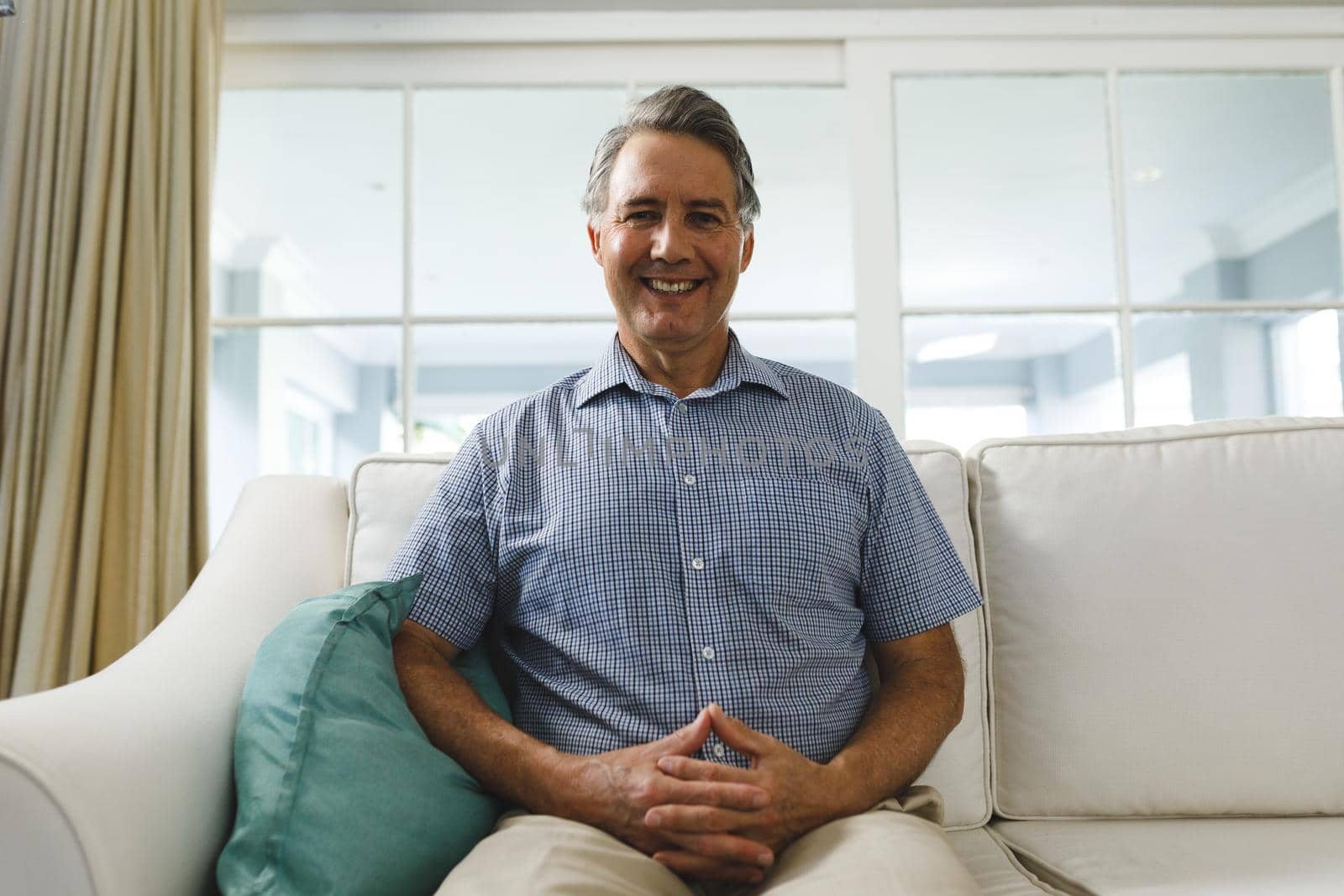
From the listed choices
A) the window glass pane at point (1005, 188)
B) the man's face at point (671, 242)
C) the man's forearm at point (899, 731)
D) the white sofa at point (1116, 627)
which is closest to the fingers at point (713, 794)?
the man's forearm at point (899, 731)

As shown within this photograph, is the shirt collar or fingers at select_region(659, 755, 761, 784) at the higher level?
the shirt collar

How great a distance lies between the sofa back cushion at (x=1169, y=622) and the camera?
4.57ft

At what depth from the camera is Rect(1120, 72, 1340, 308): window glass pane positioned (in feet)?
8.32

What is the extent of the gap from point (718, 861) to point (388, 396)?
1.63 m

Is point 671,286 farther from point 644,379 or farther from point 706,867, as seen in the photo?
point 706,867

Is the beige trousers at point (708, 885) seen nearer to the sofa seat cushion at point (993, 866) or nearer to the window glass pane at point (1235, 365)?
the sofa seat cushion at point (993, 866)

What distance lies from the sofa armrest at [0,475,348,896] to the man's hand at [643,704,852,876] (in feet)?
1.40

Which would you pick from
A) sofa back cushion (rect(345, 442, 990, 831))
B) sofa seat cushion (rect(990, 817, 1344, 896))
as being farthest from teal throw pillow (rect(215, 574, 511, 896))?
sofa seat cushion (rect(990, 817, 1344, 896))

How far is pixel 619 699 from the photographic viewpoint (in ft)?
4.16

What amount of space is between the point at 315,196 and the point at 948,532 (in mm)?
1719

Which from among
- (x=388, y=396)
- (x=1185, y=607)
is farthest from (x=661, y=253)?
(x=388, y=396)

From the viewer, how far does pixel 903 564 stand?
1385mm

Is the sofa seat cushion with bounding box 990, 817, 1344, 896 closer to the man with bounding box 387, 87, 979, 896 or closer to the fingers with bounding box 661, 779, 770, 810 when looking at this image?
the man with bounding box 387, 87, 979, 896

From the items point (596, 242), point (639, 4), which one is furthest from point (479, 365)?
point (596, 242)
